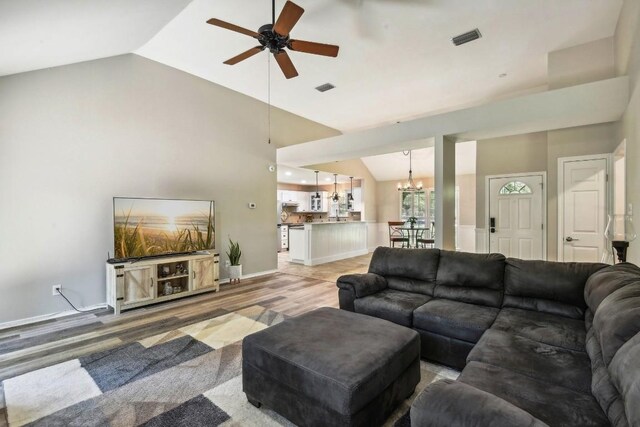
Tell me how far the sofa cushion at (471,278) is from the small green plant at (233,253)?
144 inches

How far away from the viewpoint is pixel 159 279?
4.18 metres

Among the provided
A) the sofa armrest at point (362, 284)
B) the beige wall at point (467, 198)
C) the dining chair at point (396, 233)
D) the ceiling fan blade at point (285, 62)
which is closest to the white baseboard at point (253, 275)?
the sofa armrest at point (362, 284)

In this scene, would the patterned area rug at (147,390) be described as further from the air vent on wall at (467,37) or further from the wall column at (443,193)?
the air vent on wall at (467,37)

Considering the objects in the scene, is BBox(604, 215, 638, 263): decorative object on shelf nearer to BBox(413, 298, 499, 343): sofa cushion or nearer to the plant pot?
BBox(413, 298, 499, 343): sofa cushion

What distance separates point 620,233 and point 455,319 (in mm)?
3057

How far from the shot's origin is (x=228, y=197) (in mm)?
5480

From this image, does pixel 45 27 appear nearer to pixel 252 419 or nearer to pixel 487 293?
pixel 252 419

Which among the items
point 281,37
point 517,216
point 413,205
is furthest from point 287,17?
point 413,205

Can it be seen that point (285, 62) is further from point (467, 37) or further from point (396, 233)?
point (396, 233)

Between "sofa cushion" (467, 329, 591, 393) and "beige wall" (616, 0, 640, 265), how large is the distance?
6.31 ft

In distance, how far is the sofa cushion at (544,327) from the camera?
75.2 inches

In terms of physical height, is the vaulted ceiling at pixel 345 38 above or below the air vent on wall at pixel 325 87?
below

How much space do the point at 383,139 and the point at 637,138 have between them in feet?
9.54

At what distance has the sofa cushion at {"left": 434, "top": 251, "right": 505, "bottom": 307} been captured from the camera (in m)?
2.75
